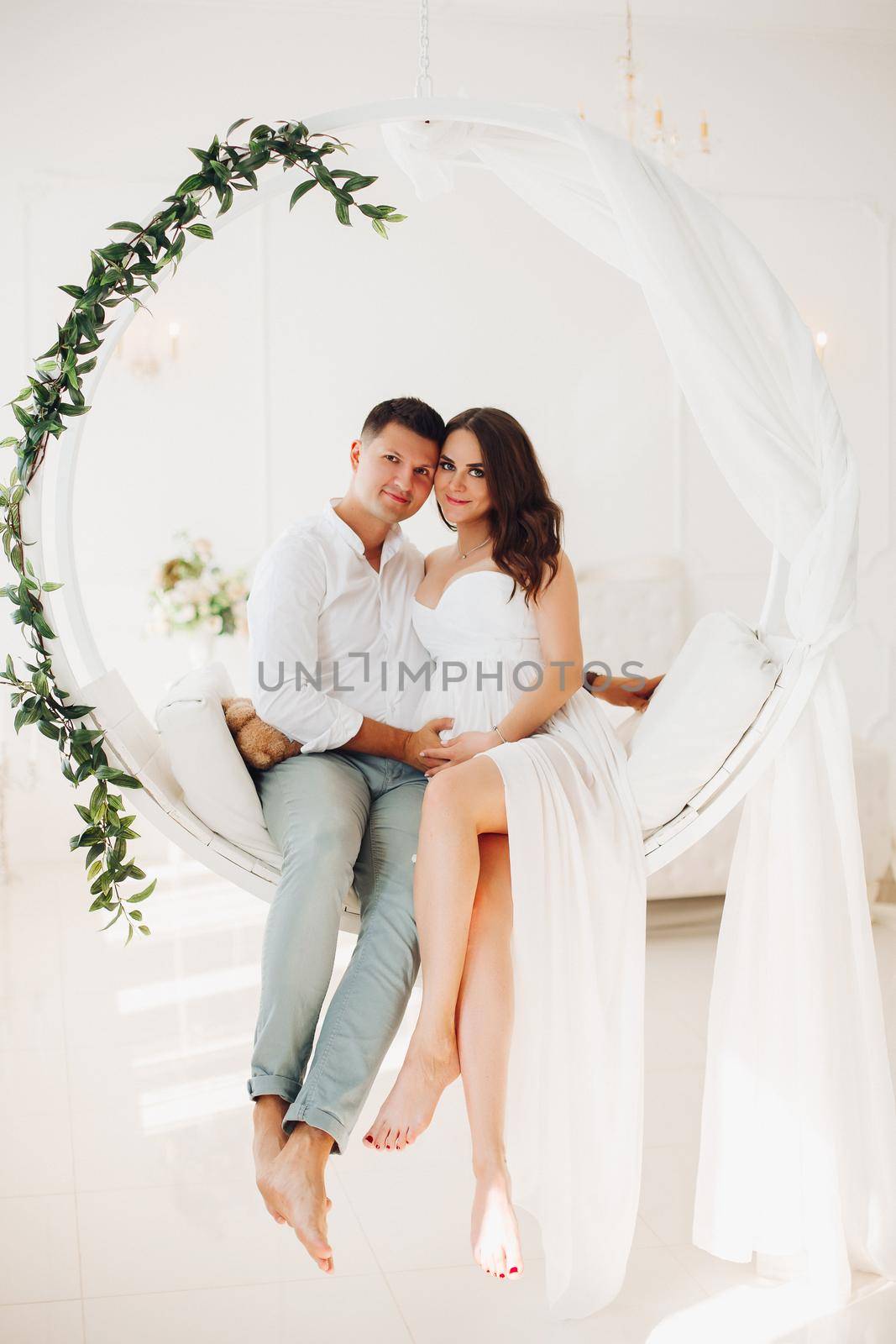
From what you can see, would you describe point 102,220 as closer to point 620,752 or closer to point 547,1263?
point 620,752

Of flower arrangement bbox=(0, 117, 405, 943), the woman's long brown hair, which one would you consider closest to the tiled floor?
flower arrangement bbox=(0, 117, 405, 943)

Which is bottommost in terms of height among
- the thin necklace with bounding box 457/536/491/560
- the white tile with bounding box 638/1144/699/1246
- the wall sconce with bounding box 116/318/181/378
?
the white tile with bounding box 638/1144/699/1246

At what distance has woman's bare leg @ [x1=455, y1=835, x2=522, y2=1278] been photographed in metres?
1.81

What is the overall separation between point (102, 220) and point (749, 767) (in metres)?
4.01

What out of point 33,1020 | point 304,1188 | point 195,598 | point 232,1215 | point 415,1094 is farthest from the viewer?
point 195,598

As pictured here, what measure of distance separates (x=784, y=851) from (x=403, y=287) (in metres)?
3.71

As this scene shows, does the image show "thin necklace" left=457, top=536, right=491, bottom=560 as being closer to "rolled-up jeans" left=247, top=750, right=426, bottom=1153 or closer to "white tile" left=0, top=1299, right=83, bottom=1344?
"rolled-up jeans" left=247, top=750, right=426, bottom=1153

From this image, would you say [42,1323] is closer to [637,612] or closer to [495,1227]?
[495,1227]

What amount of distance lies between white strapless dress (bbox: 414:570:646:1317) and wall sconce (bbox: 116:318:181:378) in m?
3.52

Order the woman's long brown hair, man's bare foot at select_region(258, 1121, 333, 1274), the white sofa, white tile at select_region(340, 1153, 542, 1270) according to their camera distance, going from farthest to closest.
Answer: the white sofa
the woman's long brown hair
white tile at select_region(340, 1153, 542, 1270)
man's bare foot at select_region(258, 1121, 333, 1274)

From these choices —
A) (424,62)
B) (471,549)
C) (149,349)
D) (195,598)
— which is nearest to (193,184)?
(424,62)

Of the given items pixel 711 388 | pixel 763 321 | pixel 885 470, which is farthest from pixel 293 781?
pixel 885 470

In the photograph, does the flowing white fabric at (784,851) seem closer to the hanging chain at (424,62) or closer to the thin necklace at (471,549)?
the hanging chain at (424,62)

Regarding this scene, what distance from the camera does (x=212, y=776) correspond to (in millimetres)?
2197
